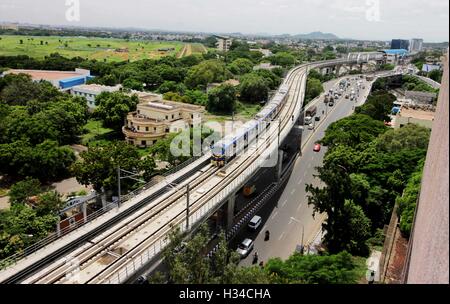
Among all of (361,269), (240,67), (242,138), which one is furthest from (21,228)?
(240,67)

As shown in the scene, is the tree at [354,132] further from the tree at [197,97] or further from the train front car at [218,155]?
the tree at [197,97]

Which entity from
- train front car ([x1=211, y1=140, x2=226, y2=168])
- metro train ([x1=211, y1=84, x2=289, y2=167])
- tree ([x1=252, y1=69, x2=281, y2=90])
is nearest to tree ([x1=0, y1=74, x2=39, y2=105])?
metro train ([x1=211, y1=84, x2=289, y2=167])

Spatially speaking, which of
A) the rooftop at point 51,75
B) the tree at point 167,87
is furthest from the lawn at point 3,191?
the rooftop at point 51,75

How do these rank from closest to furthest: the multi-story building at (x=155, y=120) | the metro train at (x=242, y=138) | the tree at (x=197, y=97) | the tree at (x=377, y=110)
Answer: the metro train at (x=242, y=138) < the multi-story building at (x=155, y=120) < the tree at (x=377, y=110) < the tree at (x=197, y=97)

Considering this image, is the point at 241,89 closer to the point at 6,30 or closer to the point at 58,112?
Result: the point at 58,112

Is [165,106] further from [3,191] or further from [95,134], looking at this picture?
[3,191]

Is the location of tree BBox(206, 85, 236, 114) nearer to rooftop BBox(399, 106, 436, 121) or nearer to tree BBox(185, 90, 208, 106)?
tree BBox(185, 90, 208, 106)
